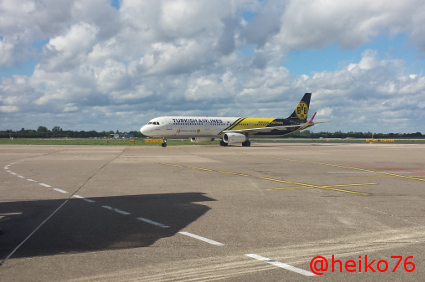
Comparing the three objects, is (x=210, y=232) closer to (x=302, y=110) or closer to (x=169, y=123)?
(x=169, y=123)

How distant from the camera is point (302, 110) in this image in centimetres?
5422

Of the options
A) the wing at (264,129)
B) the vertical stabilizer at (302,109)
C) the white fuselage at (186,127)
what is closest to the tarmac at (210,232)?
the white fuselage at (186,127)

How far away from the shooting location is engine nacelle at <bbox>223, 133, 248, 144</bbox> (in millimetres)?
43531

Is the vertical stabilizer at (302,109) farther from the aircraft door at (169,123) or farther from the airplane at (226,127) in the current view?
the aircraft door at (169,123)

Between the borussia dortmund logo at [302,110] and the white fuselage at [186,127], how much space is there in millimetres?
12287

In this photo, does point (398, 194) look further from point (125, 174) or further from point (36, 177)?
point (36, 177)

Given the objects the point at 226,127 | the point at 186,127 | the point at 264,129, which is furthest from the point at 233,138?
the point at 264,129

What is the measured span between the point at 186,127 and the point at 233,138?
615 cm

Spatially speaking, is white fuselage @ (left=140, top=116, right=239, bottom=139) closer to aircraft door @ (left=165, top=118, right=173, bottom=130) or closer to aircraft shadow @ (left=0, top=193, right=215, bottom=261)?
aircraft door @ (left=165, top=118, right=173, bottom=130)

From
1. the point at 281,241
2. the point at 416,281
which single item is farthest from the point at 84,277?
the point at 416,281

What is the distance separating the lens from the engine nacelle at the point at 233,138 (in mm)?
43531

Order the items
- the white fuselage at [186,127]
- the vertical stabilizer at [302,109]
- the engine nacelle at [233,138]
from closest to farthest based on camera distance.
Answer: the white fuselage at [186,127]
the engine nacelle at [233,138]
the vertical stabilizer at [302,109]

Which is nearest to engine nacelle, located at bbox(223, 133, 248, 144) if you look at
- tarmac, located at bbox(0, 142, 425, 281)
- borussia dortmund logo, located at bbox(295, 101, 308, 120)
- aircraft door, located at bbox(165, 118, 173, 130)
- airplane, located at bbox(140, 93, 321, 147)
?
airplane, located at bbox(140, 93, 321, 147)

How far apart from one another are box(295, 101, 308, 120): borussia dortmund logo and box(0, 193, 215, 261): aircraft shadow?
153ft
